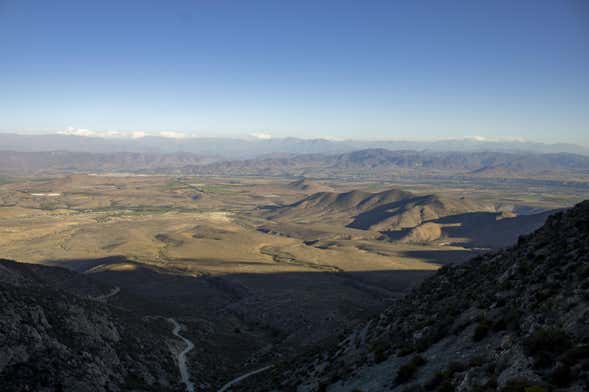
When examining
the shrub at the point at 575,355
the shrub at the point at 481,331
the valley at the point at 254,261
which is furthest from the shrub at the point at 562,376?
the valley at the point at 254,261

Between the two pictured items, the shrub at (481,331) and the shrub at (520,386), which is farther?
the shrub at (481,331)

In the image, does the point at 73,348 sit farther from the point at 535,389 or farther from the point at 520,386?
the point at 535,389

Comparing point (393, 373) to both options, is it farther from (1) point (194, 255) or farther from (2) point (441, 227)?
(2) point (441, 227)

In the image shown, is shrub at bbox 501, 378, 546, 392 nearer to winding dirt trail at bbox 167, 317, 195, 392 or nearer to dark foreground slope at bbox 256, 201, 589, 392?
dark foreground slope at bbox 256, 201, 589, 392

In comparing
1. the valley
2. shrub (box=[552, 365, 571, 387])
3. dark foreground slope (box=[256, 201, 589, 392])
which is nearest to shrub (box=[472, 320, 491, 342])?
dark foreground slope (box=[256, 201, 589, 392])

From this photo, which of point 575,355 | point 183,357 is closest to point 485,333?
point 575,355

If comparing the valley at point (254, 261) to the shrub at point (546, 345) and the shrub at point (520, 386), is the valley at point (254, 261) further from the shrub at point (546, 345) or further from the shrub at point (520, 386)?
the shrub at point (520, 386)

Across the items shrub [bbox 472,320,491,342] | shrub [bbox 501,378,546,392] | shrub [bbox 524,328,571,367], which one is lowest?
shrub [bbox 472,320,491,342]
